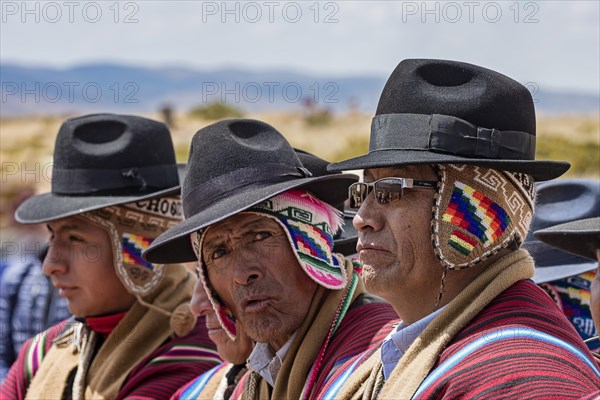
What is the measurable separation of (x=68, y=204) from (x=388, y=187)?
267 centimetres

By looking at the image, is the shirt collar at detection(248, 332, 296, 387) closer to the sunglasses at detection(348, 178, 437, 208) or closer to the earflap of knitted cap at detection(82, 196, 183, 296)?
the sunglasses at detection(348, 178, 437, 208)

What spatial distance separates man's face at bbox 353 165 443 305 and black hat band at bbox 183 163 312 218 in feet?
2.91

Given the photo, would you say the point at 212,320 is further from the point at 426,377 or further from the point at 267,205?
the point at 426,377

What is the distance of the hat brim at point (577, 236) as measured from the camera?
3.58 meters

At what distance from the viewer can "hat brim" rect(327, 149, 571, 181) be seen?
3.19 m

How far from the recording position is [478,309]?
3.13 m

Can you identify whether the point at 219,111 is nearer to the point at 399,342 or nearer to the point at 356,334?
the point at 356,334

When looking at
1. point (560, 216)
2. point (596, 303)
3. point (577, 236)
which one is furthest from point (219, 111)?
point (596, 303)

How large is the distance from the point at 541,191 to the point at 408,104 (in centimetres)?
206

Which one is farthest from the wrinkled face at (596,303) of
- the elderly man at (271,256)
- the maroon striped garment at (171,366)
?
the maroon striped garment at (171,366)

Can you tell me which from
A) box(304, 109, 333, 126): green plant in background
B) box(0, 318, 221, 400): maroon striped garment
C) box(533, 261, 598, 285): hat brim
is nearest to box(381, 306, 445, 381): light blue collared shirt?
box(533, 261, 598, 285): hat brim

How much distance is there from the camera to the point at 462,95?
→ 3328 mm

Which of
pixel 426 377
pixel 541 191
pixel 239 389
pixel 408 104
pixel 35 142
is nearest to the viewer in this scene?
pixel 426 377

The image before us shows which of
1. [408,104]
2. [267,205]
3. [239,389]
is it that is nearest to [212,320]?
[239,389]
